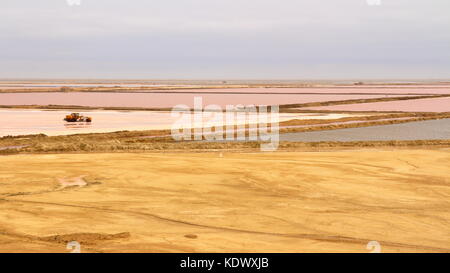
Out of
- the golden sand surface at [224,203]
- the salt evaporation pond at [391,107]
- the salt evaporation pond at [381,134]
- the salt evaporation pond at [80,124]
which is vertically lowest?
the golden sand surface at [224,203]

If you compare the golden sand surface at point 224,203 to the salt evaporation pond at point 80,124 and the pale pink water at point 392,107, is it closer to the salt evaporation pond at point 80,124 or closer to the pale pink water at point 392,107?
the salt evaporation pond at point 80,124

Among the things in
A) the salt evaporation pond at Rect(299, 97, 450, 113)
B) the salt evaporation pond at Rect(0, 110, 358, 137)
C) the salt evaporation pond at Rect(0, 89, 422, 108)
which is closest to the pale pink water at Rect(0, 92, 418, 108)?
the salt evaporation pond at Rect(0, 89, 422, 108)

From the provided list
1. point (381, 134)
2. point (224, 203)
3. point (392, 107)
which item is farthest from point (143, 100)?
point (224, 203)

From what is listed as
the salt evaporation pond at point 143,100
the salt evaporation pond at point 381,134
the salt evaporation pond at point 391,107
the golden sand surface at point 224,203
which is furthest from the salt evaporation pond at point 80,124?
the salt evaporation pond at point 143,100

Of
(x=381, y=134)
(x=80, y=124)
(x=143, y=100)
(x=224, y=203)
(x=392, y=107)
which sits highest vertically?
(x=143, y=100)

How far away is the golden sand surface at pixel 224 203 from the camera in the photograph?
11414mm

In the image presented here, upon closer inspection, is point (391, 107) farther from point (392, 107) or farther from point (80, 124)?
point (80, 124)

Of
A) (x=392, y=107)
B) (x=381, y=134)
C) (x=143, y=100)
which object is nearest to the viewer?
(x=381, y=134)

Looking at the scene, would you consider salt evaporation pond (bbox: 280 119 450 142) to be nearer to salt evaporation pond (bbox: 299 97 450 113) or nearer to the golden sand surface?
the golden sand surface

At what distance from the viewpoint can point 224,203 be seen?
48.7 ft

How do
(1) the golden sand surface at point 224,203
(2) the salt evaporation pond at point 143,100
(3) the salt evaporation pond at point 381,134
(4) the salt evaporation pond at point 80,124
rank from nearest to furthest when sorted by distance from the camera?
1. (1) the golden sand surface at point 224,203
2. (3) the salt evaporation pond at point 381,134
3. (4) the salt evaporation pond at point 80,124
4. (2) the salt evaporation pond at point 143,100

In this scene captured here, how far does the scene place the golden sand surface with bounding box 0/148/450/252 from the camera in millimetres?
11414

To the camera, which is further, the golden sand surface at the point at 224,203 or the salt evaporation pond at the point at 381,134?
the salt evaporation pond at the point at 381,134
